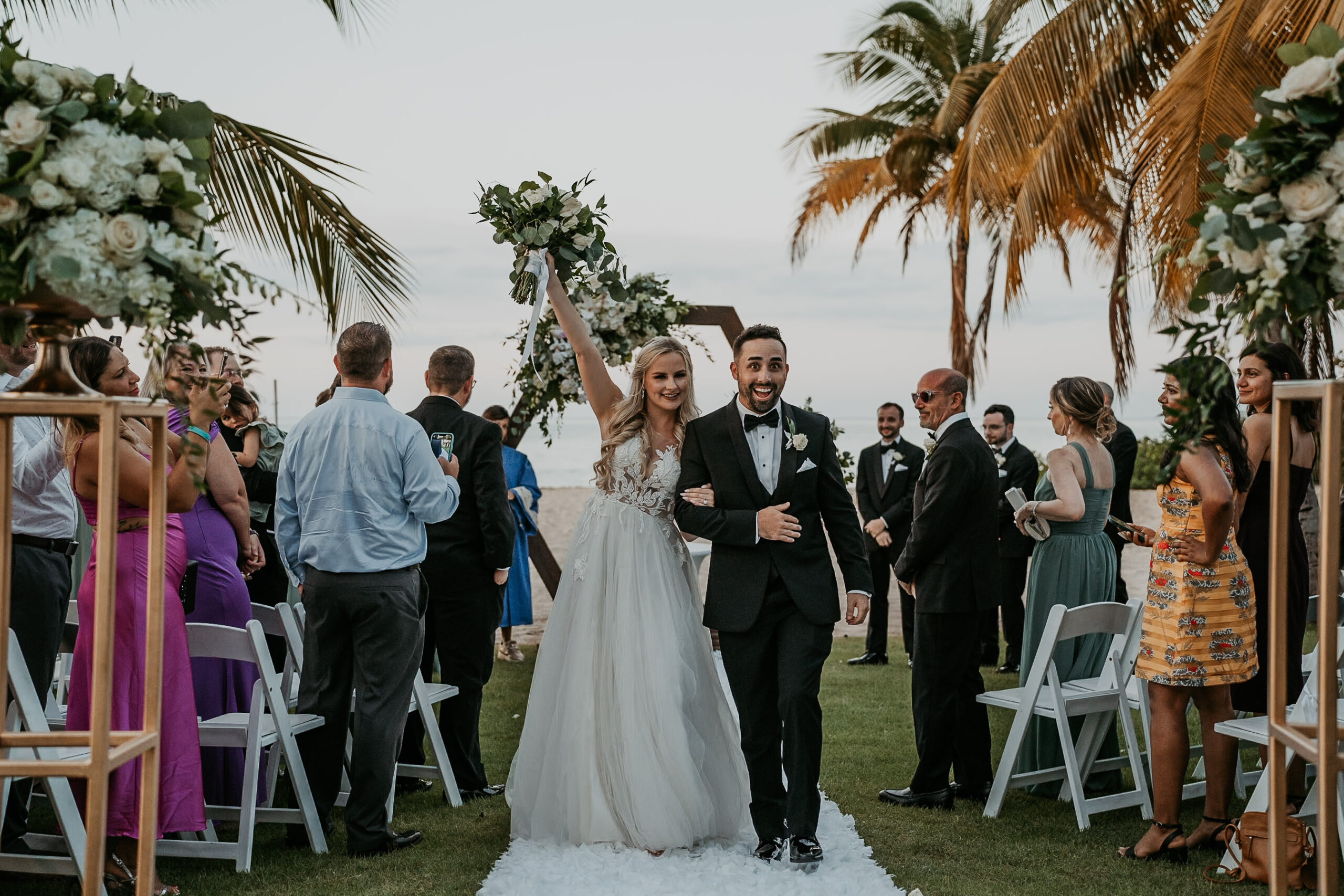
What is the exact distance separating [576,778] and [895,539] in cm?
513

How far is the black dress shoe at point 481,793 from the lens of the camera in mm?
5613

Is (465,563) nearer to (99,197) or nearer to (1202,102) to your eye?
(99,197)

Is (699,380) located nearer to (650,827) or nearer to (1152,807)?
(650,827)

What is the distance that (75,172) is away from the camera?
237 centimetres

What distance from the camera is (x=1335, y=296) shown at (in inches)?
99.7

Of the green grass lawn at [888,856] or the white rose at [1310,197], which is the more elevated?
the white rose at [1310,197]

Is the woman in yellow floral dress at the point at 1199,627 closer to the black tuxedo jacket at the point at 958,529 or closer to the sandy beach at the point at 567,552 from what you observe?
the black tuxedo jacket at the point at 958,529

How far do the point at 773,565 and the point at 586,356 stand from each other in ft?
4.53

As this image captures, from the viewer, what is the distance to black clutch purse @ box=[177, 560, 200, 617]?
189 inches

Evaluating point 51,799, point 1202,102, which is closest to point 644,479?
point 51,799

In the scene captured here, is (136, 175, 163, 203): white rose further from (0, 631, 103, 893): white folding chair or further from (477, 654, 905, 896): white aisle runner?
(477, 654, 905, 896): white aisle runner

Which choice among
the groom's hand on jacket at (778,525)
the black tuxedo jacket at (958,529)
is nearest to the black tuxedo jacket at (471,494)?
the groom's hand on jacket at (778,525)

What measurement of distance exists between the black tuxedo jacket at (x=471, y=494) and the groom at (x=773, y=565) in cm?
131

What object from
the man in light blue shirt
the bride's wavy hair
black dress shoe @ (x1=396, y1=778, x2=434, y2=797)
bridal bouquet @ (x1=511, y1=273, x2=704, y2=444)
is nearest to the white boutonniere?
the bride's wavy hair
